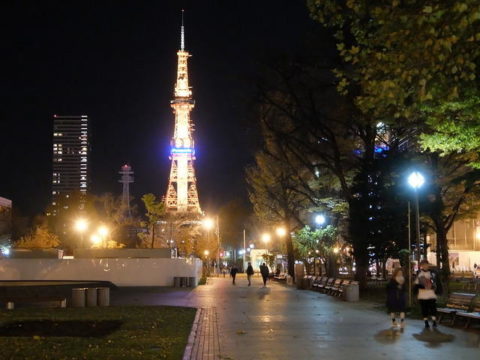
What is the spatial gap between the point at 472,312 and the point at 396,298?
2185 mm

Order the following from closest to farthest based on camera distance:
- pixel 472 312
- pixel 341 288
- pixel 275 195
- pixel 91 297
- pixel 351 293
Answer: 1. pixel 472 312
2. pixel 91 297
3. pixel 351 293
4. pixel 341 288
5. pixel 275 195

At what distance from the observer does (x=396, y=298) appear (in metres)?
16.3

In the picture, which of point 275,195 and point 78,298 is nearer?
point 78,298

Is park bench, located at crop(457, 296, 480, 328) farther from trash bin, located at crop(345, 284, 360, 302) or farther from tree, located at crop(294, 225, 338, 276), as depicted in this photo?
tree, located at crop(294, 225, 338, 276)

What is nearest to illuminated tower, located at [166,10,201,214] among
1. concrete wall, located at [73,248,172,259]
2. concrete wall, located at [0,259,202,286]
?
concrete wall, located at [73,248,172,259]

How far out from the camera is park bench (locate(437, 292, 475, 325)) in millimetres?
16641

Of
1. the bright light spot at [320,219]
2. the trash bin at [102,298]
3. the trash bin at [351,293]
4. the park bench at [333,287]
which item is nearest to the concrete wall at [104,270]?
the bright light spot at [320,219]

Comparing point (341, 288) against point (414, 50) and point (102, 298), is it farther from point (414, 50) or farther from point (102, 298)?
point (414, 50)

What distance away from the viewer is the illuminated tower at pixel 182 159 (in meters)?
128

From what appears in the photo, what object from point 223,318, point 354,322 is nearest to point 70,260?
point 223,318

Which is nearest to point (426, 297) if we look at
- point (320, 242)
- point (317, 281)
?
point (317, 281)

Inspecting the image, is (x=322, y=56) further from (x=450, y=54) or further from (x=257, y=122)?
(x=450, y=54)

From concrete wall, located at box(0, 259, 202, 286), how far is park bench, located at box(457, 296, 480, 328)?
2348cm

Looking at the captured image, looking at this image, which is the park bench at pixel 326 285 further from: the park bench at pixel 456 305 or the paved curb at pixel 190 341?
the paved curb at pixel 190 341
